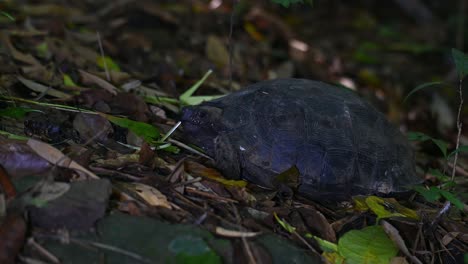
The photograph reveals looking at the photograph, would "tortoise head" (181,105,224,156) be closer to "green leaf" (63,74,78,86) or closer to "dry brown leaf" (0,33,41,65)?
"green leaf" (63,74,78,86)

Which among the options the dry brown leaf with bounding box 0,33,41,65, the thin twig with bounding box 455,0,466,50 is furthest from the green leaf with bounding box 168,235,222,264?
the thin twig with bounding box 455,0,466,50

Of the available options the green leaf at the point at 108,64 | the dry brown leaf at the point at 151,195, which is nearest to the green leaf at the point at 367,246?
the dry brown leaf at the point at 151,195

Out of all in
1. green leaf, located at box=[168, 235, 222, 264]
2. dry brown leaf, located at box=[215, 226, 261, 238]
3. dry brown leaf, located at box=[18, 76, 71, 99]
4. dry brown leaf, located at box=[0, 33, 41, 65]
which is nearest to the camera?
green leaf, located at box=[168, 235, 222, 264]

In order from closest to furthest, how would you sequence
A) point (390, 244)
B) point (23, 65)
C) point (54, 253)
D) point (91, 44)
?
1. point (54, 253)
2. point (390, 244)
3. point (23, 65)
4. point (91, 44)

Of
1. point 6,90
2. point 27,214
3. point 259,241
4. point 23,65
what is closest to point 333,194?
point 259,241

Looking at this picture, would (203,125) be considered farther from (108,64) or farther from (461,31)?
(461,31)

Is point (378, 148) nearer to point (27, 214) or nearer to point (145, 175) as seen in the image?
point (145, 175)
